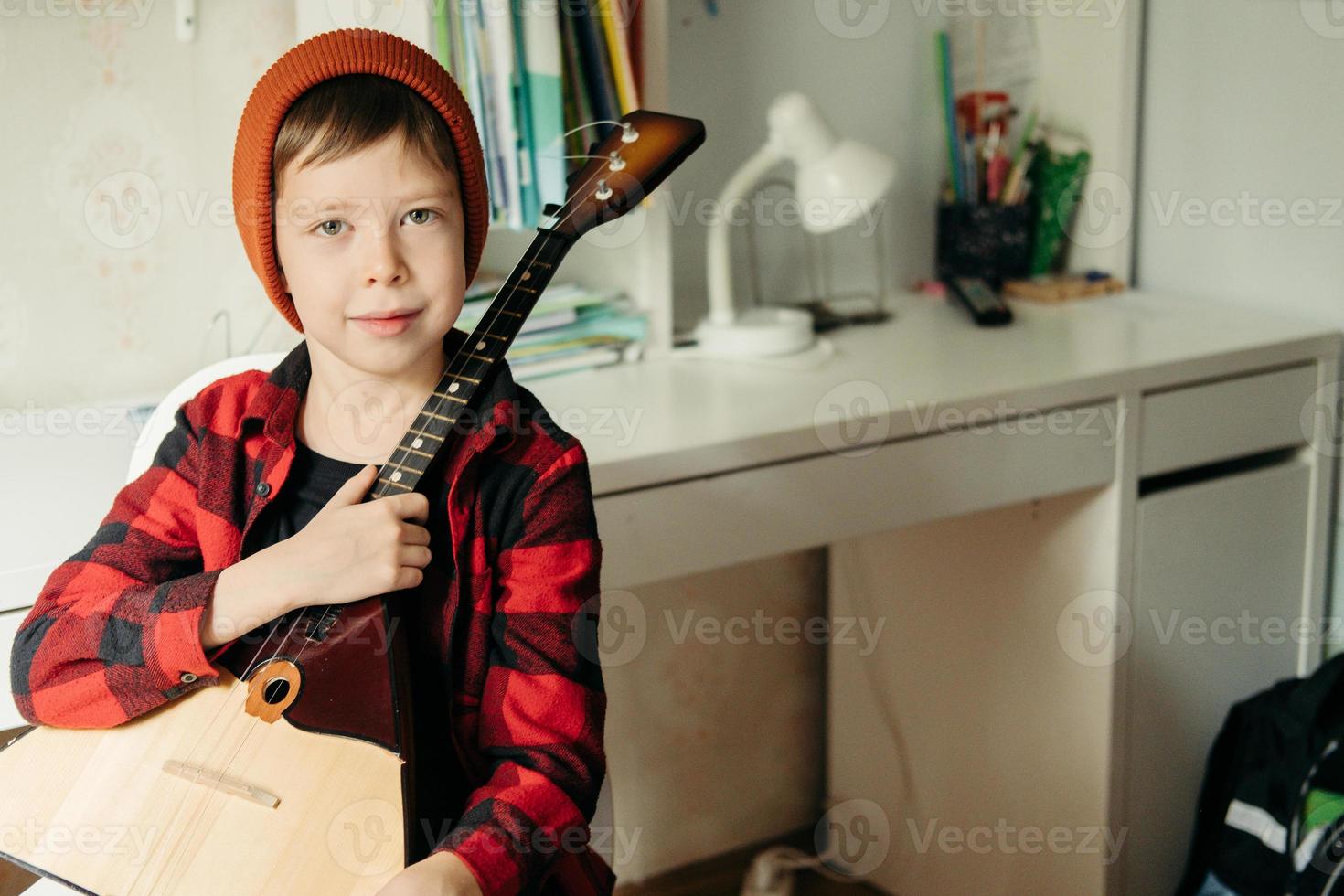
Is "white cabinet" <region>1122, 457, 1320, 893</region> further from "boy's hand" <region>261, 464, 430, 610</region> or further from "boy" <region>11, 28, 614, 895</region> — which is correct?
"boy's hand" <region>261, 464, 430, 610</region>

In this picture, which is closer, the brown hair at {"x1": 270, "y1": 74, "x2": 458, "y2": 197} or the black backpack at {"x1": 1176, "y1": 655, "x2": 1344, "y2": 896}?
the brown hair at {"x1": 270, "y1": 74, "x2": 458, "y2": 197}

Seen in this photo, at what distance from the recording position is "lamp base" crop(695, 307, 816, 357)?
65.0 inches

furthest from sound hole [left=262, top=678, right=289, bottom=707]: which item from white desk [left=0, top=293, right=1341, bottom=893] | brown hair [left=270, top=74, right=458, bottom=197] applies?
white desk [left=0, top=293, right=1341, bottom=893]

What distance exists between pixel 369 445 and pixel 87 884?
34 centimetres

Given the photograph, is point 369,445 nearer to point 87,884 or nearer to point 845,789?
point 87,884

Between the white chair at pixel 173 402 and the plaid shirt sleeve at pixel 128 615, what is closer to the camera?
the plaid shirt sleeve at pixel 128 615

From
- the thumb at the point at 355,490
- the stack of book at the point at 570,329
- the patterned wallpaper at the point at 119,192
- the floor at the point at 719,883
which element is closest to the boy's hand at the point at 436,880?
the thumb at the point at 355,490

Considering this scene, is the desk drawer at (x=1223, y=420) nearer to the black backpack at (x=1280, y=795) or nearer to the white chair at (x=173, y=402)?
the black backpack at (x=1280, y=795)

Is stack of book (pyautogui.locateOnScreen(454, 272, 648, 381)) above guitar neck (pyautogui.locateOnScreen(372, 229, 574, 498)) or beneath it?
beneath

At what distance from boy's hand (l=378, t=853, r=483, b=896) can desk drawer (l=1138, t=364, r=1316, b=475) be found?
108 cm

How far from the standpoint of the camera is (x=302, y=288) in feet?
2.94

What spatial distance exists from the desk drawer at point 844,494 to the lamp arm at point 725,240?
0.37 meters

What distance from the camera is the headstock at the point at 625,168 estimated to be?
98cm

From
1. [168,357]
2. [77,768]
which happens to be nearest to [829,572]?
[168,357]
